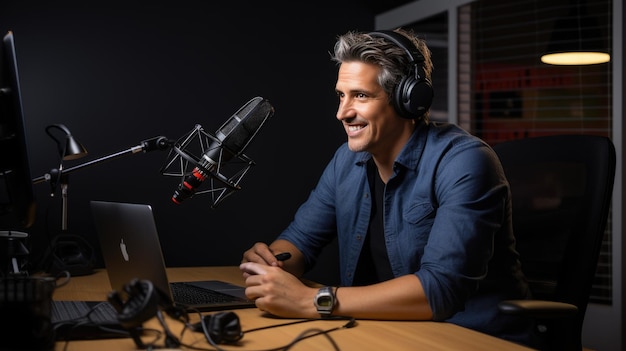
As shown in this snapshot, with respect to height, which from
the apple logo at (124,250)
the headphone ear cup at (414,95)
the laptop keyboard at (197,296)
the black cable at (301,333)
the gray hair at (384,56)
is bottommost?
the laptop keyboard at (197,296)

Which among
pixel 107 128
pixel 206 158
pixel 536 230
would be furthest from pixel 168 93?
pixel 536 230

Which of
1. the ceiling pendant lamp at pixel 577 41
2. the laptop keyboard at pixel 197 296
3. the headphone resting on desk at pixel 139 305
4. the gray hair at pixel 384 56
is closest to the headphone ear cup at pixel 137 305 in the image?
the headphone resting on desk at pixel 139 305

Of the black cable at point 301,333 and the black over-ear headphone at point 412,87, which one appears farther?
the black over-ear headphone at point 412,87

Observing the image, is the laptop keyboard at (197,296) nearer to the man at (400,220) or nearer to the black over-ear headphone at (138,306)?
the man at (400,220)

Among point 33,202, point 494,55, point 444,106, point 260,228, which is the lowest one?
point 260,228

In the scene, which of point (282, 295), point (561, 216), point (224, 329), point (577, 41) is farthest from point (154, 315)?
point (577, 41)

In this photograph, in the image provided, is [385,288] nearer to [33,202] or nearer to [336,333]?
[336,333]

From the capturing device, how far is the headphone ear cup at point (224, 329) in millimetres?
1239

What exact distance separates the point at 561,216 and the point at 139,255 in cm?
111

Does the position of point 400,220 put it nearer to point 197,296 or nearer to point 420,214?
point 420,214

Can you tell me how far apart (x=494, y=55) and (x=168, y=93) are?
66.2 inches

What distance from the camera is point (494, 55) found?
3.61 metres

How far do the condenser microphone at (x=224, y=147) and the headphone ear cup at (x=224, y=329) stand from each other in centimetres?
41

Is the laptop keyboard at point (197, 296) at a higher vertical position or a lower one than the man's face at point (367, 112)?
lower
